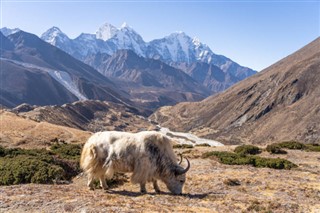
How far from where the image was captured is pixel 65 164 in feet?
→ 64.9

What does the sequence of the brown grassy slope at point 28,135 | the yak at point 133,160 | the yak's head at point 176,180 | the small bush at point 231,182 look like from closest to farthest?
the yak at point 133,160 → the yak's head at point 176,180 → the small bush at point 231,182 → the brown grassy slope at point 28,135

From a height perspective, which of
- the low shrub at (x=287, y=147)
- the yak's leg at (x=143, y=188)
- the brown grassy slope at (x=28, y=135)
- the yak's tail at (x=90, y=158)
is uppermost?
the yak's tail at (x=90, y=158)

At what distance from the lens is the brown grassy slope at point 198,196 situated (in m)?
11.3

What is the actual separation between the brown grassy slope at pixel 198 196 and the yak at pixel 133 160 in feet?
2.03

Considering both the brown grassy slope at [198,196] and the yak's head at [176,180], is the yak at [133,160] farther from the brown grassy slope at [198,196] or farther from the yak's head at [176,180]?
the brown grassy slope at [198,196]

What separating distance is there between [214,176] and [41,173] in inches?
316

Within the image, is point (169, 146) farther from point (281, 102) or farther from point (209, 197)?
point (281, 102)

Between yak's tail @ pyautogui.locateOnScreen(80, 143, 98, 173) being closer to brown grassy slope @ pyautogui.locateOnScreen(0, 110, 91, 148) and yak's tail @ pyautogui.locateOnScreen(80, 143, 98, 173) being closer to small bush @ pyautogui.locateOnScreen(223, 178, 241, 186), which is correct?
small bush @ pyautogui.locateOnScreen(223, 178, 241, 186)

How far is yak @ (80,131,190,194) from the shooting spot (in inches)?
570

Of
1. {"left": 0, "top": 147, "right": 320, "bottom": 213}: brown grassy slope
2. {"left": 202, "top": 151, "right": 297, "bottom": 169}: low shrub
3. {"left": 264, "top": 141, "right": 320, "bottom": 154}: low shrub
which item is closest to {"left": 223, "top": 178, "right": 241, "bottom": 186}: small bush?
{"left": 0, "top": 147, "right": 320, "bottom": 213}: brown grassy slope

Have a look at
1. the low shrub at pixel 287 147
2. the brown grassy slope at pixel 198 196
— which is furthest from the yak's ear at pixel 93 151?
the low shrub at pixel 287 147

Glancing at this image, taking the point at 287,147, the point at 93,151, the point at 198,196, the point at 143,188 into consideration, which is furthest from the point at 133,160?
the point at 287,147

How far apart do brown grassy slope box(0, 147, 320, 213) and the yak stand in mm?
619

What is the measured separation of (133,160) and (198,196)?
9.55 feet
